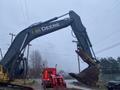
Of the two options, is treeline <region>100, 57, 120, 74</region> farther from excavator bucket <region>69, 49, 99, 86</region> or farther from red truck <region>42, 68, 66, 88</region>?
excavator bucket <region>69, 49, 99, 86</region>

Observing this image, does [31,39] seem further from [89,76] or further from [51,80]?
[89,76]

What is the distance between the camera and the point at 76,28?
1105 inches

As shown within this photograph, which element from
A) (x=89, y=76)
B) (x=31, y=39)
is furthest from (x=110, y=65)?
(x=89, y=76)

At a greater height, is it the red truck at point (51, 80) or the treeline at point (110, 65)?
the treeline at point (110, 65)

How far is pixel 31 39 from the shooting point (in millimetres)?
27734

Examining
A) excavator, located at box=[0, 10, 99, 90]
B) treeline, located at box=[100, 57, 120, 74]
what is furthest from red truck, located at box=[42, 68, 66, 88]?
treeline, located at box=[100, 57, 120, 74]

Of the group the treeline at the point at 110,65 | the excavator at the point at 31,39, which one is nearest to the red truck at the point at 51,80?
the excavator at the point at 31,39

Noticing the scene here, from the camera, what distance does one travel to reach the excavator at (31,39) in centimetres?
2625

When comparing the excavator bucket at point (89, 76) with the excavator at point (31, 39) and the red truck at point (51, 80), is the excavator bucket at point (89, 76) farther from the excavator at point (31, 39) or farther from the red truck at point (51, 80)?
the red truck at point (51, 80)

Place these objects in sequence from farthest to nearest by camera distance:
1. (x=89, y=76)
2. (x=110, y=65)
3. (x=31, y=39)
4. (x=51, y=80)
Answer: (x=110, y=65), (x=31, y=39), (x=51, y=80), (x=89, y=76)

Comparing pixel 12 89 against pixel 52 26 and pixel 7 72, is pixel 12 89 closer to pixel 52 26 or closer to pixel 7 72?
pixel 7 72

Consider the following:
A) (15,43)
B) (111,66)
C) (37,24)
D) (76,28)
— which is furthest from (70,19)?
(111,66)

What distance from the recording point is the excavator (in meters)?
26.2

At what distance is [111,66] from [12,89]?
52620 mm
